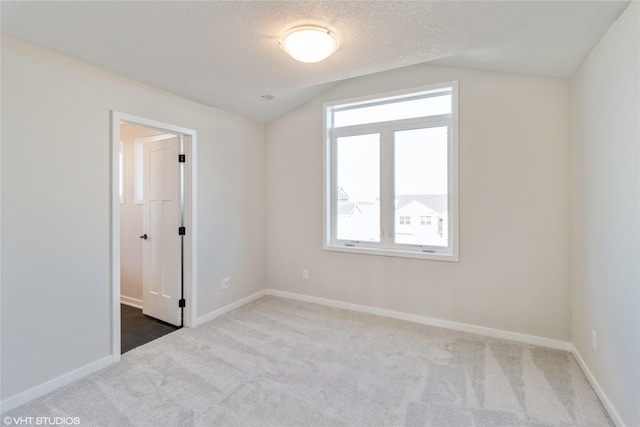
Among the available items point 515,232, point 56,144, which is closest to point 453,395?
point 515,232

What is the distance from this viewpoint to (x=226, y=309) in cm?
359

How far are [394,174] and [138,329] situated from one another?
10.7 feet

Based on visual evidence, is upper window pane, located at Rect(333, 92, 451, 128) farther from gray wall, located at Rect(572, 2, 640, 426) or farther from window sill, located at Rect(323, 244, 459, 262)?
window sill, located at Rect(323, 244, 459, 262)

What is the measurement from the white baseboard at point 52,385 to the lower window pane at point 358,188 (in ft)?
8.66

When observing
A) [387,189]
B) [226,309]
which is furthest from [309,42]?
[226,309]

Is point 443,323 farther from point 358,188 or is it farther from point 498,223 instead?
point 358,188

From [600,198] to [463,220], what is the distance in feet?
3.69

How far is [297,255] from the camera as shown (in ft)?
13.3

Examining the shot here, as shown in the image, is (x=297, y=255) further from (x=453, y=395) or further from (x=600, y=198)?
(x=600, y=198)

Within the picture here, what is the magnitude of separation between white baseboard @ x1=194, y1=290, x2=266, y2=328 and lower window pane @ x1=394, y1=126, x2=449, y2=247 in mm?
2034

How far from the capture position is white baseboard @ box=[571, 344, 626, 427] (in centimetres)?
176

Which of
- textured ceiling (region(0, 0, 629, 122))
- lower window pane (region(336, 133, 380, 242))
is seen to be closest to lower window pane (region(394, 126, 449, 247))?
lower window pane (region(336, 133, 380, 242))

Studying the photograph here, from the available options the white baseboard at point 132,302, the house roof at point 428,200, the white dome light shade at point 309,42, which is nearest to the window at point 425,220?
the house roof at point 428,200

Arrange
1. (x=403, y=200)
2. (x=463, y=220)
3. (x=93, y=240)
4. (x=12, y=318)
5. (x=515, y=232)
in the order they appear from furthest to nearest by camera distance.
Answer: (x=403, y=200) < (x=463, y=220) < (x=515, y=232) < (x=93, y=240) < (x=12, y=318)
